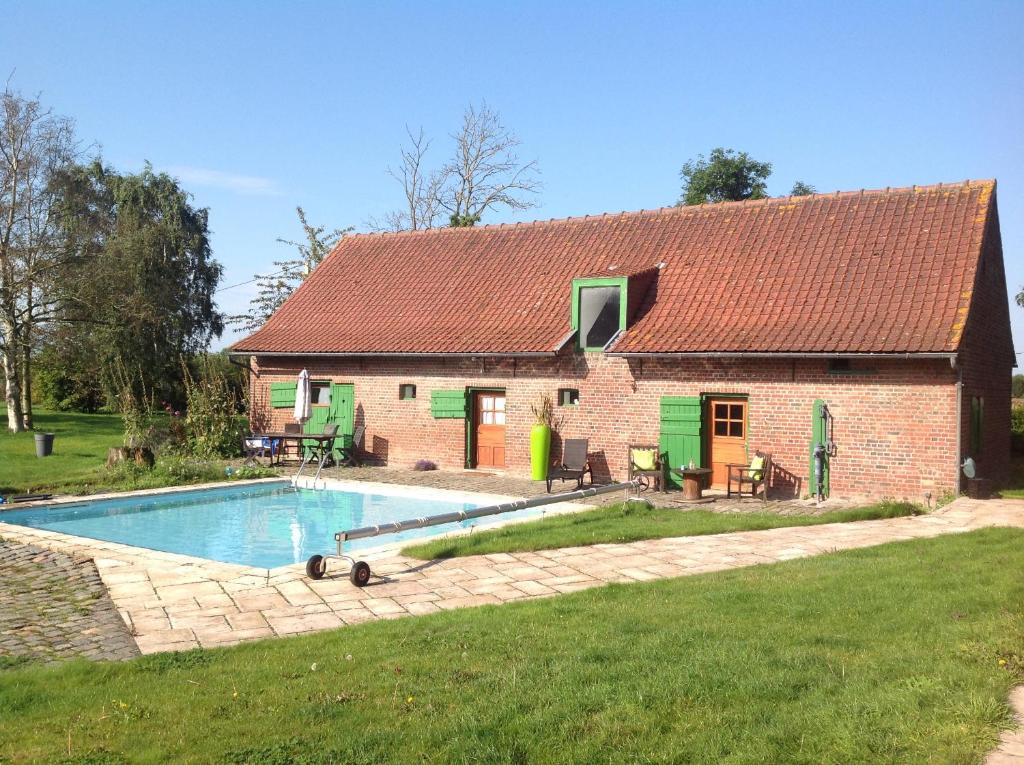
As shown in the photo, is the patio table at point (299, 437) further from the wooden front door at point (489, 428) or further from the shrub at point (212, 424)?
the wooden front door at point (489, 428)

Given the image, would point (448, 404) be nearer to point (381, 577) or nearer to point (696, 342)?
point (696, 342)

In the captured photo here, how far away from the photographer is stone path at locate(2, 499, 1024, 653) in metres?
6.62

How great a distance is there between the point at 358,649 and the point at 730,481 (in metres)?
9.65

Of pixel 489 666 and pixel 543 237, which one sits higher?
pixel 543 237

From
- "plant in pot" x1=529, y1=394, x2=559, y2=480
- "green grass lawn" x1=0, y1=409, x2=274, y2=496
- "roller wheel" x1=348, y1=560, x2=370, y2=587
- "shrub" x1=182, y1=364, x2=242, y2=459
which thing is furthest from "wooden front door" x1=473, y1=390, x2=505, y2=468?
"roller wheel" x1=348, y1=560, x2=370, y2=587

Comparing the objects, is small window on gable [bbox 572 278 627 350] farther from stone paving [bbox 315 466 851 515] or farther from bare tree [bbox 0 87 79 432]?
bare tree [bbox 0 87 79 432]

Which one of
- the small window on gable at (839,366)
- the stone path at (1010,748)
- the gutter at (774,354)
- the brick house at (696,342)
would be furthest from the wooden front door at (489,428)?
the stone path at (1010,748)

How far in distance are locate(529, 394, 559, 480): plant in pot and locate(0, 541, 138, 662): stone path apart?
28.0ft

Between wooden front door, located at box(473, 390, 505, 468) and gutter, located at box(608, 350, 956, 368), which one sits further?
wooden front door, located at box(473, 390, 505, 468)

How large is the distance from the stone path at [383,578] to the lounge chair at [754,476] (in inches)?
109

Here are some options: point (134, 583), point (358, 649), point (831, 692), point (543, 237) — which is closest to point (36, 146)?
point (543, 237)

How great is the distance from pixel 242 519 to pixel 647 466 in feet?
22.2

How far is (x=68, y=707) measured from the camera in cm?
454

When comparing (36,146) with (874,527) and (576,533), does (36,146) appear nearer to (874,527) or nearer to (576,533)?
(576,533)
